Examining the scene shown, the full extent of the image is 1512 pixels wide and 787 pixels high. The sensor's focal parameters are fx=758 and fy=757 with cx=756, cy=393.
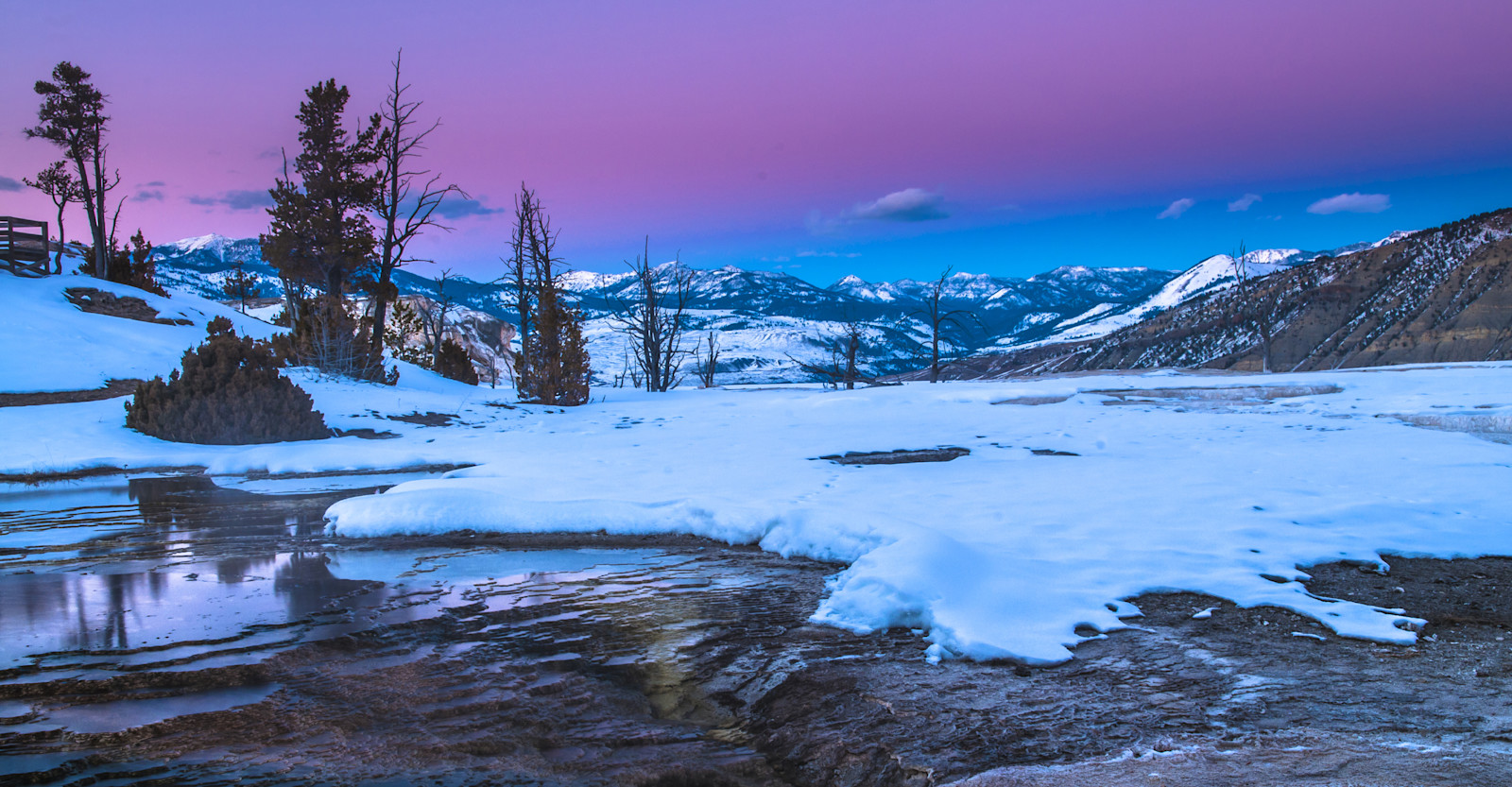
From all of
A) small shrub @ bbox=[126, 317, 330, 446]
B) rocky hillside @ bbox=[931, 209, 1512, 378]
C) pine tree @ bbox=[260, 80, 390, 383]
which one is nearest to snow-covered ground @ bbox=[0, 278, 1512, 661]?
small shrub @ bbox=[126, 317, 330, 446]

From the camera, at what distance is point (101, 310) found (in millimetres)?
21906

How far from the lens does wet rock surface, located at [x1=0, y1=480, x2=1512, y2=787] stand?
2592 millimetres

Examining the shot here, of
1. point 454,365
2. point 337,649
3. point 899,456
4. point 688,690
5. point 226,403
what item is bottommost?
point 688,690

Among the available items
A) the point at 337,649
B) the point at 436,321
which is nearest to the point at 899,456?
the point at 337,649

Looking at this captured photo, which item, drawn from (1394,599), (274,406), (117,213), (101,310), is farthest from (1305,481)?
(117,213)

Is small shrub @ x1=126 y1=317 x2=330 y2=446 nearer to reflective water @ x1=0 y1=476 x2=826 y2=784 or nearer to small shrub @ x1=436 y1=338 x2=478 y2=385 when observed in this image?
reflective water @ x1=0 y1=476 x2=826 y2=784

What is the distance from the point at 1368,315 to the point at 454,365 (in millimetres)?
106351

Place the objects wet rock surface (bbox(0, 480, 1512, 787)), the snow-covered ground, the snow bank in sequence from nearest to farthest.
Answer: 1. wet rock surface (bbox(0, 480, 1512, 787))
2. the snow bank
3. the snow-covered ground

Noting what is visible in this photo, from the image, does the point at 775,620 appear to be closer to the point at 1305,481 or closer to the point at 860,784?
the point at 860,784

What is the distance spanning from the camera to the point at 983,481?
820 cm

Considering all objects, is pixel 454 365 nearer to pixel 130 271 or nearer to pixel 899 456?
pixel 130 271

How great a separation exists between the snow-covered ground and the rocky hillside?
69.7 meters

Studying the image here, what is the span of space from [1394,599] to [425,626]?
5428mm

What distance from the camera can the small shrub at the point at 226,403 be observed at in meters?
12.6
